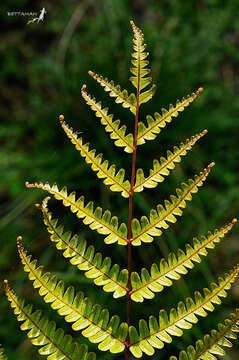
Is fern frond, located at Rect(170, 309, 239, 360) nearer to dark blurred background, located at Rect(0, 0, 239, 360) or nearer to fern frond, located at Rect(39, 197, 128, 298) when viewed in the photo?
fern frond, located at Rect(39, 197, 128, 298)

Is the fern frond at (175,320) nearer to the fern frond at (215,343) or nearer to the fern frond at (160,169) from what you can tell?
the fern frond at (215,343)

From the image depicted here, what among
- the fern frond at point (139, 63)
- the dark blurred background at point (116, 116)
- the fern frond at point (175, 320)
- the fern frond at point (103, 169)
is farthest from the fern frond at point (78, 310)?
the dark blurred background at point (116, 116)

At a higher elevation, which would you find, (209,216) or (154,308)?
(209,216)

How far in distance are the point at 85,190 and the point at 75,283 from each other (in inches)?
25.3

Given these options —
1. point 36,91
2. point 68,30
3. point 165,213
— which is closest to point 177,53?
point 68,30

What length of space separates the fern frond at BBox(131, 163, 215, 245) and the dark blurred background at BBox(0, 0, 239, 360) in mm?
1274

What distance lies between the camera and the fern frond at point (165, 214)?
3.01 feet

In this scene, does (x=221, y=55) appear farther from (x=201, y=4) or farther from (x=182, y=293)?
(x=182, y=293)

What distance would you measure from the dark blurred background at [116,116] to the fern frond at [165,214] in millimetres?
1274

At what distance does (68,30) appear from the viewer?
127 inches

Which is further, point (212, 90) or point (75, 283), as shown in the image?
point (212, 90)

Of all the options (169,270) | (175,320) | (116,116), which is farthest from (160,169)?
(116,116)

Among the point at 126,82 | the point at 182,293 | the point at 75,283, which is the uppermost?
the point at 126,82

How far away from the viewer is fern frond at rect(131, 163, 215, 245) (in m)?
0.92
